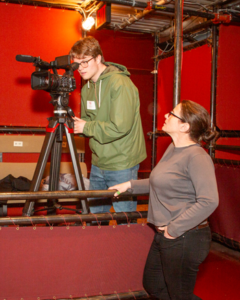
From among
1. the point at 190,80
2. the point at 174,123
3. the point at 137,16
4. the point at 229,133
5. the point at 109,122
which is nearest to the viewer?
the point at 174,123

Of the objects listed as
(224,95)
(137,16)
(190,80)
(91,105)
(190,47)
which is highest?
(137,16)

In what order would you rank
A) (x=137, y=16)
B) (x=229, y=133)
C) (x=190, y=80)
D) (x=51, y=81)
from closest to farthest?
1. (x=51, y=81)
2. (x=229, y=133)
3. (x=137, y=16)
4. (x=190, y=80)

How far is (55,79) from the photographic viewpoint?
1.88m

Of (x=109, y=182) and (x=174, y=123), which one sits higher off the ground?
(x=174, y=123)

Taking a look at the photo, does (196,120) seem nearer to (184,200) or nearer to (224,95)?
(184,200)

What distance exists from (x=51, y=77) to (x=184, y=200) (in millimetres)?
1059

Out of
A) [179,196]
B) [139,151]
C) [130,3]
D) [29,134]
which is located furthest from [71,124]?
[29,134]

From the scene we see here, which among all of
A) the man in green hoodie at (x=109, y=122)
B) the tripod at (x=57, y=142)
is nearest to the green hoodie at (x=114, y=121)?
the man in green hoodie at (x=109, y=122)

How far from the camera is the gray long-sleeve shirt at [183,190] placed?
1475 mm

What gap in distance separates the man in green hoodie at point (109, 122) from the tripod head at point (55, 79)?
0.15 meters

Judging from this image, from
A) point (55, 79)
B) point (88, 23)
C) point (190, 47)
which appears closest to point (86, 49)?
point (55, 79)

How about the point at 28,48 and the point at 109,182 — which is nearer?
the point at 109,182

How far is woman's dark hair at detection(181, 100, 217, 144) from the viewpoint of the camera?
5.36 feet

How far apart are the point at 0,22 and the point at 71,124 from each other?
8.31 ft
